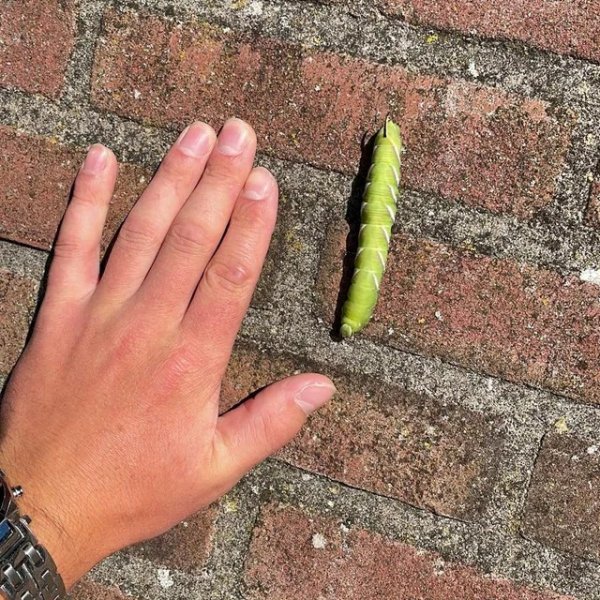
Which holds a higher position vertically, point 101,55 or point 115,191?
point 101,55

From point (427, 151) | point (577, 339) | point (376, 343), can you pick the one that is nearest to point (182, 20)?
point (427, 151)

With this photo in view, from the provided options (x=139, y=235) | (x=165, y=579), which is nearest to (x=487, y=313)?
(x=139, y=235)

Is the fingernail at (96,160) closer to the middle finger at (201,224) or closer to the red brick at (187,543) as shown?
the middle finger at (201,224)

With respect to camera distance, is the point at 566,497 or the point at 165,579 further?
the point at 165,579

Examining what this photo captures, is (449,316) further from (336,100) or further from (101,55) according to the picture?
(101,55)

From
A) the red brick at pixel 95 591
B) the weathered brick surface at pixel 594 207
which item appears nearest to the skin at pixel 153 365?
the red brick at pixel 95 591

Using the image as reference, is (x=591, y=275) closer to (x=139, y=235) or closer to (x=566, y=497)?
(x=566, y=497)
